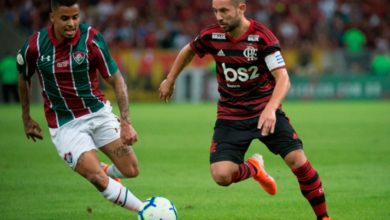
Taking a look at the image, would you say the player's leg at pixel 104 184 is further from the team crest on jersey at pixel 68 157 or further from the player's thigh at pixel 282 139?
the player's thigh at pixel 282 139

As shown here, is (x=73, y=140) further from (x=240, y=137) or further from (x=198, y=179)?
(x=198, y=179)

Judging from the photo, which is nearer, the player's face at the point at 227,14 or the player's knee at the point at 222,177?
the player's face at the point at 227,14

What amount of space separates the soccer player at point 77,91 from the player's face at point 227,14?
115cm

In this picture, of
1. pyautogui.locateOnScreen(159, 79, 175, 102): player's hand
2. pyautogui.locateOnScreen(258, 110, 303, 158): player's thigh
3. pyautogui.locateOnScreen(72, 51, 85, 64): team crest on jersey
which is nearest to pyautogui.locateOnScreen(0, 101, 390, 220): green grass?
pyautogui.locateOnScreen(258, 110, 303, 158): player's thigh

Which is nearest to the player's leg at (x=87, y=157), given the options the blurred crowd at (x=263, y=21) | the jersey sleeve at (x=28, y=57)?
the jersey sleeve at (x=28, y=57)

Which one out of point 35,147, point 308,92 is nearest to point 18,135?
point 35,147

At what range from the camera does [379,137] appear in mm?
16922

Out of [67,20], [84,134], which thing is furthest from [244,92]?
[67,20]

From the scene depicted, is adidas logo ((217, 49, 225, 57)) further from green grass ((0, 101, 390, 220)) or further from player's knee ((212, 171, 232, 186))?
green grass ((0, 101, 390, 220))

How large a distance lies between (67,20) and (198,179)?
4.50 meters

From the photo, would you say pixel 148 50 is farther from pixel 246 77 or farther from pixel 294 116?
pixel 246 77

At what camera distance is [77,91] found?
8.07 metres

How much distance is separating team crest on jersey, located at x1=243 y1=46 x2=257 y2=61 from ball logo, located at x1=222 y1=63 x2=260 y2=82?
0.12 metres

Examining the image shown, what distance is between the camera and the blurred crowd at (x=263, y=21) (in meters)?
31.7
